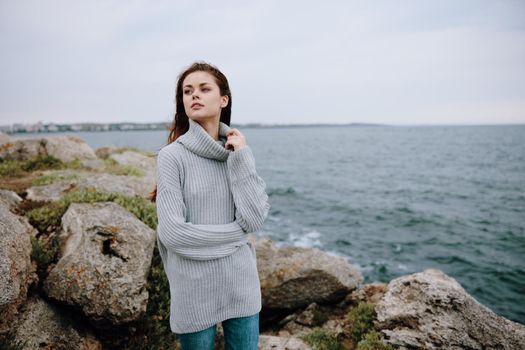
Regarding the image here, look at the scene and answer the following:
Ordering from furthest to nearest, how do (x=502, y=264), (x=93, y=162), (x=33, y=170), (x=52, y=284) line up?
(x=502, y=264), (x=93, y=162), (x=33, y=170), (x=52, y=284)

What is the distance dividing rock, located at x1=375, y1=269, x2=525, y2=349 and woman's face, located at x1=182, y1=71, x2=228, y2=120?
4553 millimetres

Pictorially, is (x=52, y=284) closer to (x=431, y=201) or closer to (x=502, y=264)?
(x=502, y=264)

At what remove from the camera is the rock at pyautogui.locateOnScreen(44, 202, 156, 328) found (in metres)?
4.27

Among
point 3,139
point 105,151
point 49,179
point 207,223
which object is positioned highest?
point 207,223

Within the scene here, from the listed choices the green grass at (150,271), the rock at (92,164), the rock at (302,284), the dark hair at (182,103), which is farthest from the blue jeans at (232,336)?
the rock at (92,164)

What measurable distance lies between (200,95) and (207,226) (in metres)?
1.32

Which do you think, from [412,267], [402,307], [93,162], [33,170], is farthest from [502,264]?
[33,170]

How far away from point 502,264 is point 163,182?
731 inches

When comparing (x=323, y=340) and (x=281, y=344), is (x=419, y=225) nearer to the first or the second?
(x=323, y=340)

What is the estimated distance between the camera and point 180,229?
278cm

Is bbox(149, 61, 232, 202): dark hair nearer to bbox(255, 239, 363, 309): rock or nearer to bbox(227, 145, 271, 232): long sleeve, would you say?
bbox(227, 145, 271, 232): long sleeve

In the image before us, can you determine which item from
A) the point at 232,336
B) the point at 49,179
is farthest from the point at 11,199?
the point at 232,336

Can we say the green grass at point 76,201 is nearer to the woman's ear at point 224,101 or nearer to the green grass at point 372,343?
the woman's ear at point 224,101

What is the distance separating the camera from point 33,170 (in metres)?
12.6
